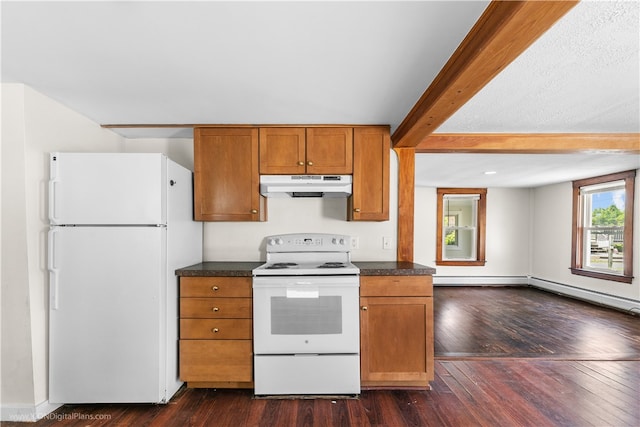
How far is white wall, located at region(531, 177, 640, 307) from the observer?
5.24 m

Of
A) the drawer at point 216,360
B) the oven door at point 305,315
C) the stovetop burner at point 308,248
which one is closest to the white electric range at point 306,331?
the oven door at point 305,315

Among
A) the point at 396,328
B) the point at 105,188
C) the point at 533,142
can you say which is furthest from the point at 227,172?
the point at 533,142

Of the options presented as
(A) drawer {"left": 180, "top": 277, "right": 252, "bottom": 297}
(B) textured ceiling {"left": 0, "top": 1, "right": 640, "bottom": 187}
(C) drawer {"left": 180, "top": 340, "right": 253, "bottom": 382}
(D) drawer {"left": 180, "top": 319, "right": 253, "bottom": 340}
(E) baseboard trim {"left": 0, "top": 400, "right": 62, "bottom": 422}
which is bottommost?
(E) baseboard trim {"left": 0, "top": 400, "right": 62, "bottom": 422}

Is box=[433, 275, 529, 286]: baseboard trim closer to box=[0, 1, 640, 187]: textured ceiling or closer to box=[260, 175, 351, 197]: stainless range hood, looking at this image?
box=[0, 1, 640, 187]: textured ceiling

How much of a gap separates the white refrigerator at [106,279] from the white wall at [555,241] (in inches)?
250

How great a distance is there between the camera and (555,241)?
5961mm

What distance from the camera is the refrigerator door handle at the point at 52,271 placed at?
2.00 metres

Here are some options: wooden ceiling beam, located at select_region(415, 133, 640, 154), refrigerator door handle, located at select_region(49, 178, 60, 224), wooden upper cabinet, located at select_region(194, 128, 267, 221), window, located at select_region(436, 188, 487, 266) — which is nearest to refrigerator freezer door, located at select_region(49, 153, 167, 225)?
refrigerator door handle, located at select_region(49, 178, 60, 224)

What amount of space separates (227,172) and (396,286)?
169 centimetres

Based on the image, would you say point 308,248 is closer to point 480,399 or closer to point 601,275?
point 480,399

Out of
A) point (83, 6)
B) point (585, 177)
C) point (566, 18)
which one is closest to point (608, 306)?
point (585, 177)

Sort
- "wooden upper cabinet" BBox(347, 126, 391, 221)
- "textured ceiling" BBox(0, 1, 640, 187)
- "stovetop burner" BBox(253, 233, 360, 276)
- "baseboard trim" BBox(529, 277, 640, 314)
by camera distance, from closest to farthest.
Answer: "textured ceiling" BBox(0, 1, 640, 187) < "wooden upper cabinet" BBox(347, 126, 391, 221) < "stovetop burner" BBox(253, 233, 360, 276) < "baseboard trim" BBox(529, 277, 640, 314)

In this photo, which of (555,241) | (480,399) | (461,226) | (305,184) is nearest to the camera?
(480,399)

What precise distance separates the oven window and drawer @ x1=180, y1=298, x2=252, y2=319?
248 mm
